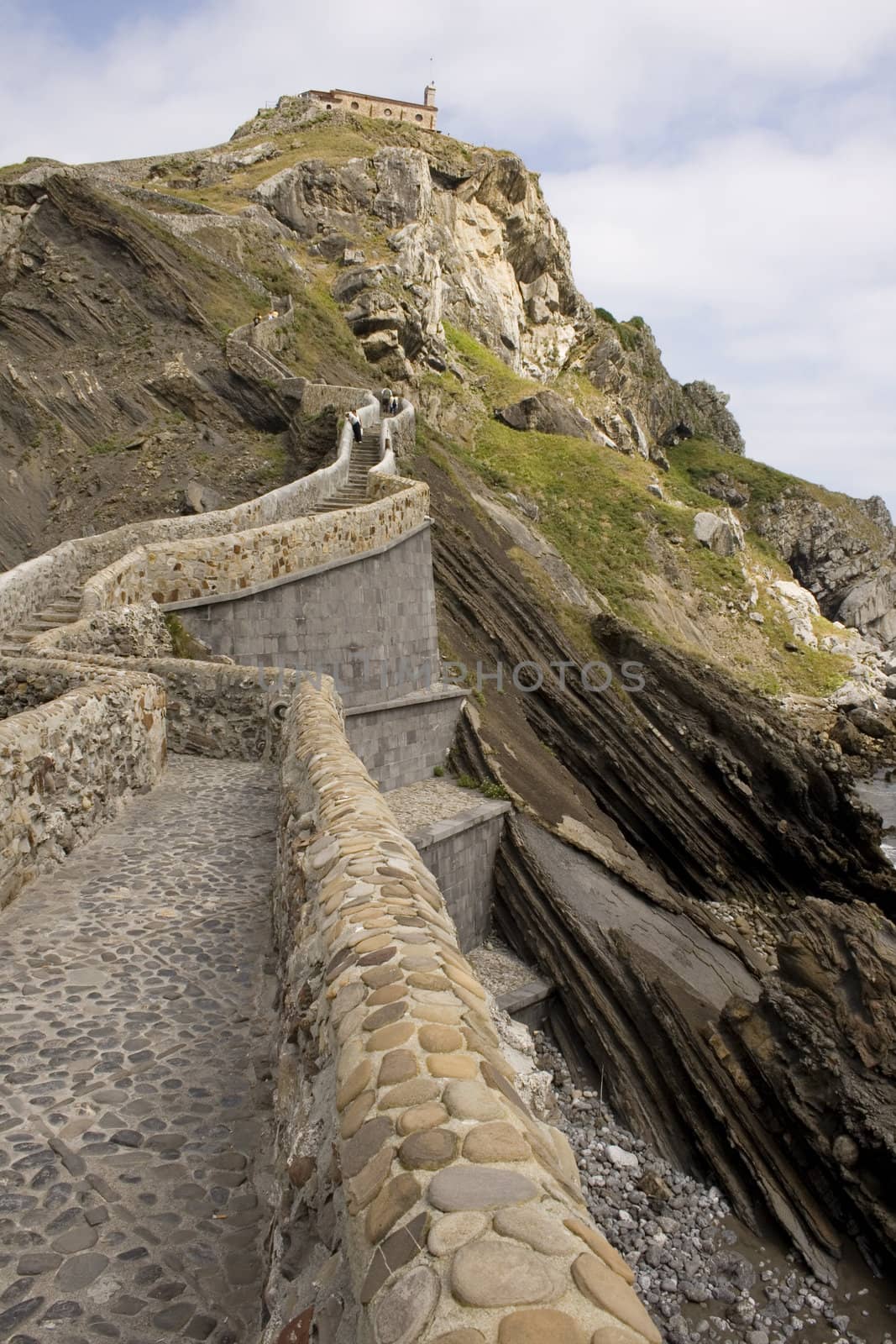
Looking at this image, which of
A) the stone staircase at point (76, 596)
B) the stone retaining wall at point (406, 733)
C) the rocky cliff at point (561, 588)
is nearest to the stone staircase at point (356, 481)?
the stone staircase at point (76, 596)

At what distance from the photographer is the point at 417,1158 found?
1.72m

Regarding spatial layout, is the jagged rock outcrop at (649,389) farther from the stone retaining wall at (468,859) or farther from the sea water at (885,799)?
the stone retaining wall at (468,859)

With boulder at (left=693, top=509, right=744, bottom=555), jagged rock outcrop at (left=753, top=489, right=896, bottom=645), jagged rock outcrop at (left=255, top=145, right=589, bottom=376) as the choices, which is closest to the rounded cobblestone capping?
jagged rock outcrop at (left=255, top=145, right=589, bottom=376)

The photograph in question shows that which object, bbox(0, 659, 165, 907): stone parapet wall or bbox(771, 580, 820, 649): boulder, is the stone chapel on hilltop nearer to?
bbox(771, 580, 820, 649): boulder

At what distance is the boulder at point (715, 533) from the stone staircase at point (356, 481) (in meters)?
17.8

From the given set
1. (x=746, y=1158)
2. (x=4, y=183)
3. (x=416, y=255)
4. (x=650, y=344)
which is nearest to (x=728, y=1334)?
(x=746, y=1158)

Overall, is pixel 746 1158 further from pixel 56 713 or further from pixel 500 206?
pixel 500 206

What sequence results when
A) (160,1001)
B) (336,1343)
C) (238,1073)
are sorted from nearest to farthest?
1. (336,1343)
2. (238,1073)
3. (160,1001)

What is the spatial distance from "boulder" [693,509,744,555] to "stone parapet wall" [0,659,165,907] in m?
30.4

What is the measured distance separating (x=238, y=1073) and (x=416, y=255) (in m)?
41.5

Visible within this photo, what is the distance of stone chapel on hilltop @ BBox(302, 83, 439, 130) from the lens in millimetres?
60281

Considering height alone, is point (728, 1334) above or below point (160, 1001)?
below

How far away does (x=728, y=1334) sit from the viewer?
7984mm

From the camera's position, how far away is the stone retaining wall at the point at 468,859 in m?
12.7
